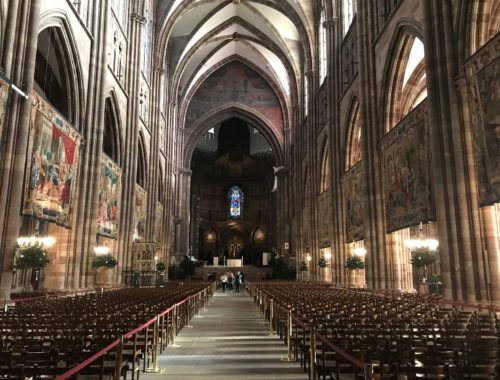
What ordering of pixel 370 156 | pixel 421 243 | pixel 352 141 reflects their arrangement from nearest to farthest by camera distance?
pixel 421 243, pixel 370 156, pixel 352 141

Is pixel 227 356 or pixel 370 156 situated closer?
pixel 227 356

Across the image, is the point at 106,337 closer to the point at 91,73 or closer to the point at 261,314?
the point at 261,314

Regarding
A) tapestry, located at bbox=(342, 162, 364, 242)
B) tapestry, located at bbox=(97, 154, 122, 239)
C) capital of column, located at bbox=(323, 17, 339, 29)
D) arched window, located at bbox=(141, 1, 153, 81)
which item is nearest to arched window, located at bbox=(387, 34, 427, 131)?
tapestry, located at bbox=(342, 162, 364, 242)

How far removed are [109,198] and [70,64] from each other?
24.2 ft

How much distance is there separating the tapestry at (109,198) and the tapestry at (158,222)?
11.0 m

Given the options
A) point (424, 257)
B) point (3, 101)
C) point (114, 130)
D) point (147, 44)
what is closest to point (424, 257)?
point (424, 257)

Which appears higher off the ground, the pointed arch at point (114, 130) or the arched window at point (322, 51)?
the arched window at point (322, 51)

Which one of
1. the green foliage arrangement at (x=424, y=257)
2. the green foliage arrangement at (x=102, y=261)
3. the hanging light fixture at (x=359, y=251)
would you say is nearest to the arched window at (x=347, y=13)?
the hanging light fixture at (x=359, y=251)

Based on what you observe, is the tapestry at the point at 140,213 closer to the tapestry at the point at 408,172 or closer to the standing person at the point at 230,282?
the standing person at the point at 230,282

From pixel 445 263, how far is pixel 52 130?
14.2 meters

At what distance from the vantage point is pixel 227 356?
8398mm

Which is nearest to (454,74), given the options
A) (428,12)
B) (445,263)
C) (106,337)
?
(428,12)

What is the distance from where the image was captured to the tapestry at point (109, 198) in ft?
71.8

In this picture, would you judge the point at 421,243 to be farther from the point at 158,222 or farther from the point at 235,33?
Answer: the point at 235,33
